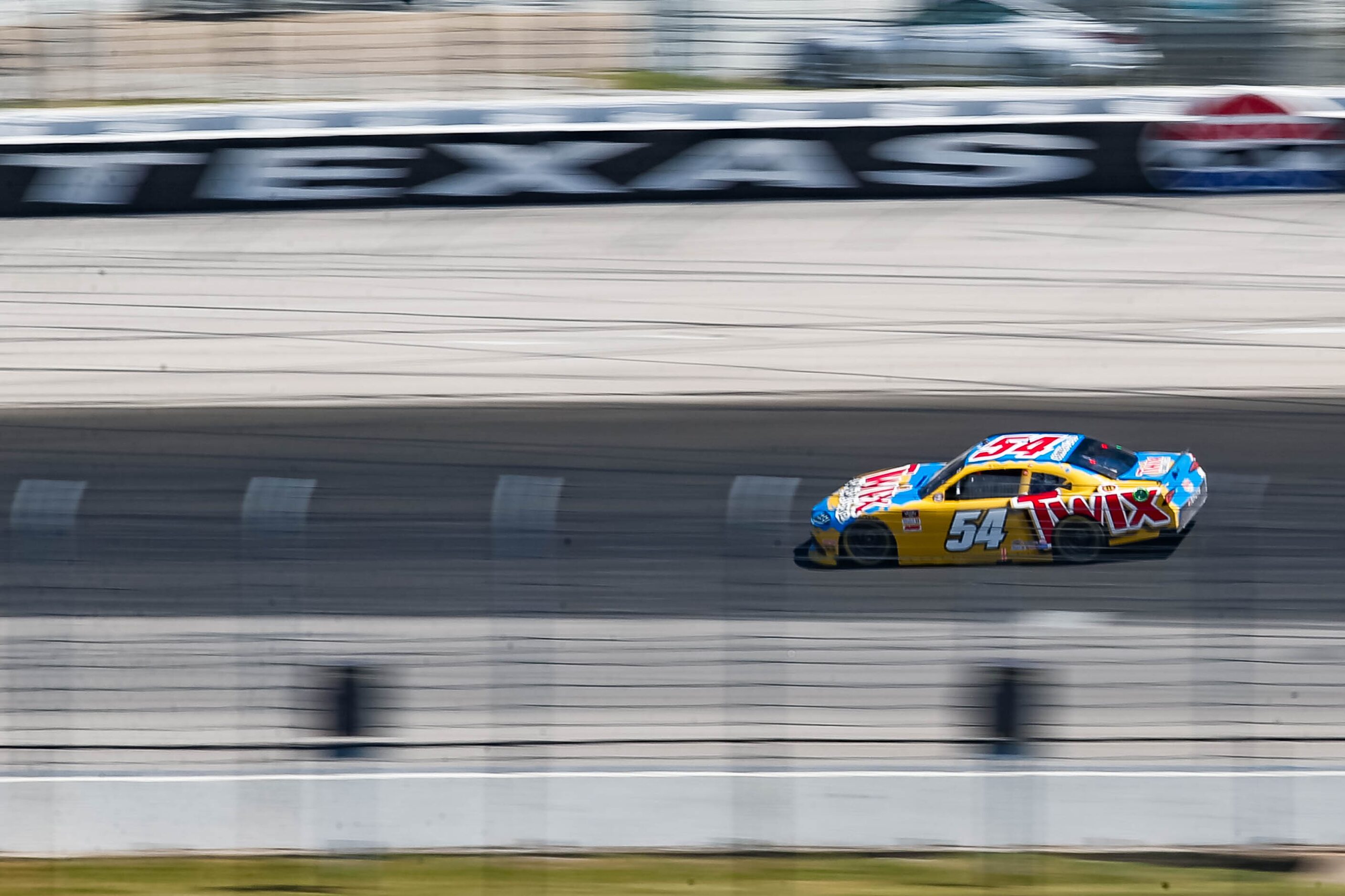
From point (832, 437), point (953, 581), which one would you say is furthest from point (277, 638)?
point (832, 437)

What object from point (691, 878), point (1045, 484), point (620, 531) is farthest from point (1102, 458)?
point (691, 878)

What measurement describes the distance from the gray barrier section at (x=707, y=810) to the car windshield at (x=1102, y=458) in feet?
10.1

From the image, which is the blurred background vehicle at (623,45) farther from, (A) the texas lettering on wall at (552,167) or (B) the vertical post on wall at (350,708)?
(B) the vertical post on wall at (350,708)

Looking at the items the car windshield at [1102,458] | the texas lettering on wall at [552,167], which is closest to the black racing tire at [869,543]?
the car windshield at [1102,458]

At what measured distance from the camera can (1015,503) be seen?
321 inches

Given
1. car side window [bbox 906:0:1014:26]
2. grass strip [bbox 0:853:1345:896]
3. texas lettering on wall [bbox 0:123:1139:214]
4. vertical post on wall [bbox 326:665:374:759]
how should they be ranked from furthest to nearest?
1. car side window [bbox 906:0:1014:26]
2. texas lettering on wall [bbox 0:123:1139:214]
3. vertical post on wall [bbox 326:665:374:759]
4. grass strip [bbox 0:853:1345:896]

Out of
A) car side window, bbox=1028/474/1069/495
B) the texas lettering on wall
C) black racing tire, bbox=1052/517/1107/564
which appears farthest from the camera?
the texas lettering on wall

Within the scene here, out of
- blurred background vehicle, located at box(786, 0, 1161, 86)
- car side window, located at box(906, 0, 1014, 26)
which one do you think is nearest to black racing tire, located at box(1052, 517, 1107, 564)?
blurred background vehicle, located at box(786, 0, 1161, 86)

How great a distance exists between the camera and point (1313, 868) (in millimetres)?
5352

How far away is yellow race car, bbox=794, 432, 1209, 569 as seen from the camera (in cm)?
802

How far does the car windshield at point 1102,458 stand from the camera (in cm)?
831

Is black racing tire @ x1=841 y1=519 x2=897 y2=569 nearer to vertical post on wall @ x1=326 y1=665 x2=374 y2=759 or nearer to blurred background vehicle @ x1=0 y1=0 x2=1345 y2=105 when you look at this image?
vertical post on wall @ x1=326 y1=665 x2=374 y2=759

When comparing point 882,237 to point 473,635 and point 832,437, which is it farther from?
point 473,635

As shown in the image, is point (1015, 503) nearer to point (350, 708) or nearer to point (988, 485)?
point (988, 485)
